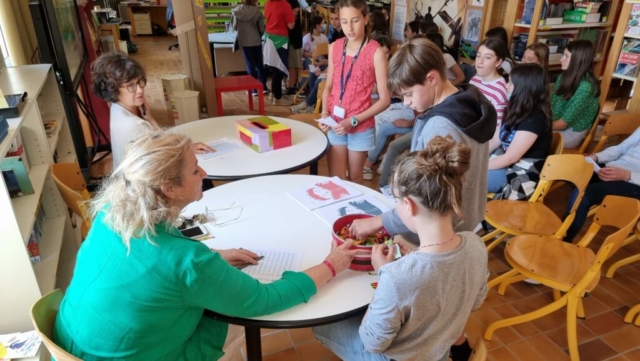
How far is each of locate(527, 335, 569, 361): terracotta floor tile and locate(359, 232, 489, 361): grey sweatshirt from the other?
1.15m

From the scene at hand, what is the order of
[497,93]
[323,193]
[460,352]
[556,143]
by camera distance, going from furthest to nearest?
[497,93] < [556,143] < [323,193] < [460,352]

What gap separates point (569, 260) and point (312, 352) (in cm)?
135

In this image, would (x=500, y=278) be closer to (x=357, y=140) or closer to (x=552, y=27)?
(x=357, y=140)

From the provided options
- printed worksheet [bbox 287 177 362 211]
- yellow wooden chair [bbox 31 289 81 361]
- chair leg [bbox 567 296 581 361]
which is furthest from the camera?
chair leg [bbox 567 296 581 361]

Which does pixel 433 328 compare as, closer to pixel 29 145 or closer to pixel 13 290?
pixel 13 290

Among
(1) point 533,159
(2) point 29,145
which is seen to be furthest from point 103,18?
(1) point 533,159

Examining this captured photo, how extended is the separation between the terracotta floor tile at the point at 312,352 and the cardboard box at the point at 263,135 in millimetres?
1085

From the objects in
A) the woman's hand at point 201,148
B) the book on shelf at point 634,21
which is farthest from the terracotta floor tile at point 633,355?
the book on shelf at point 634,21

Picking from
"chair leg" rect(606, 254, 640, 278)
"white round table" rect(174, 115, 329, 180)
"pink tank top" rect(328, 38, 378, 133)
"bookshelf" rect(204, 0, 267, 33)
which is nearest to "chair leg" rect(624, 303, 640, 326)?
"chair leg" rect(606, 254, 640, 278)

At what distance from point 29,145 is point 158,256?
67.4 inches

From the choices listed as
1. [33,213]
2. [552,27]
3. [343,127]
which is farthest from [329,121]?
[552,27]

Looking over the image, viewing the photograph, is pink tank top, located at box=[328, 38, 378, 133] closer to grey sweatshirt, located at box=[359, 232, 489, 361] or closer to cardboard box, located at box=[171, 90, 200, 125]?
grey sweatshirt, located at box=[359, 232, 489, 361]

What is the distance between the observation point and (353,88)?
2.70 meters

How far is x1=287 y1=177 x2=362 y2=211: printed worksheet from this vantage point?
1.99 m
